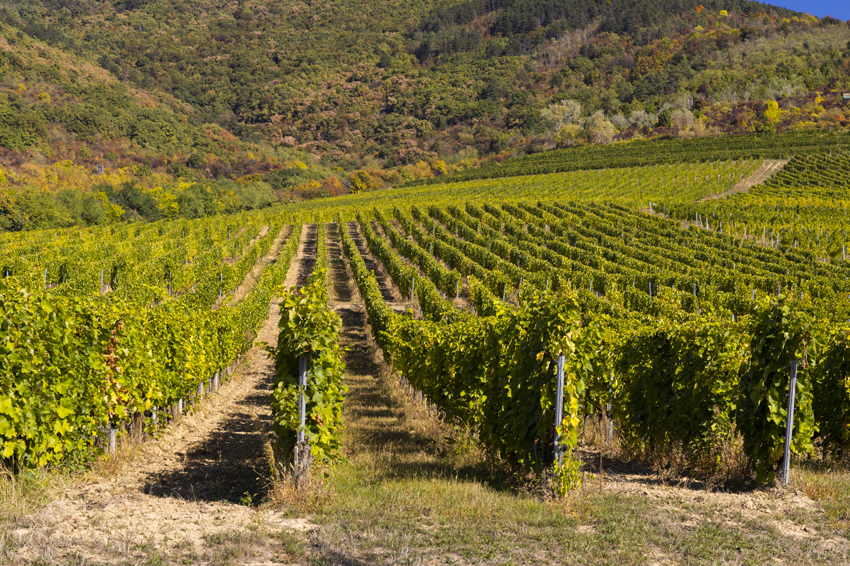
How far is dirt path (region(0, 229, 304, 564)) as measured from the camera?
5000 mm

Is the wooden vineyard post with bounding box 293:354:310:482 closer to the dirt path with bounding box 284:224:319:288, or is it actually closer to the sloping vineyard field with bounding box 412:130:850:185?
the dirt path with bounding box 284:224:319:288

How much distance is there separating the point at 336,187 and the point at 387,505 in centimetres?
9860

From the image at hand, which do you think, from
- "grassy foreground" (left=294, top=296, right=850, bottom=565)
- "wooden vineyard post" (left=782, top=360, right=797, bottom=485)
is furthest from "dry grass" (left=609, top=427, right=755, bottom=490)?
"wooden vineyard post" (left=782, top=360, right=797, bottom=485)

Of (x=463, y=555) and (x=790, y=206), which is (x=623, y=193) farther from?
(x=463, y=555)

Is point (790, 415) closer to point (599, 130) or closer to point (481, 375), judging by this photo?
point (481, 375)

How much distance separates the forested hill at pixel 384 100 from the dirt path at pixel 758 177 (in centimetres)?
2889

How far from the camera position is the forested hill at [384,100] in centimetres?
10569

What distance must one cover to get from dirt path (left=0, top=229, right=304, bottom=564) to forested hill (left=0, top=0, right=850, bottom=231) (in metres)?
80.7

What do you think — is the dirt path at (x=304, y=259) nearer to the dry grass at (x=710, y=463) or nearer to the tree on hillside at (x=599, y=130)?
the dry grass at (x=710, y=463)

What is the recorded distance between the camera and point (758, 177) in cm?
7012

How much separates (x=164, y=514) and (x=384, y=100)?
7461 inches

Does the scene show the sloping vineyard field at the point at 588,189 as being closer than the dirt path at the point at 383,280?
No

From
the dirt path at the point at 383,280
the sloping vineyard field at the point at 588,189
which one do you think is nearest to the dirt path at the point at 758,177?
the sloping vineyard field at the point at 588,189

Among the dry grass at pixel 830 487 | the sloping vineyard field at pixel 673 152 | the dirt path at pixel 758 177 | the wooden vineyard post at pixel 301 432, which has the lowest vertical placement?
the dry grass at pixel 830 487
